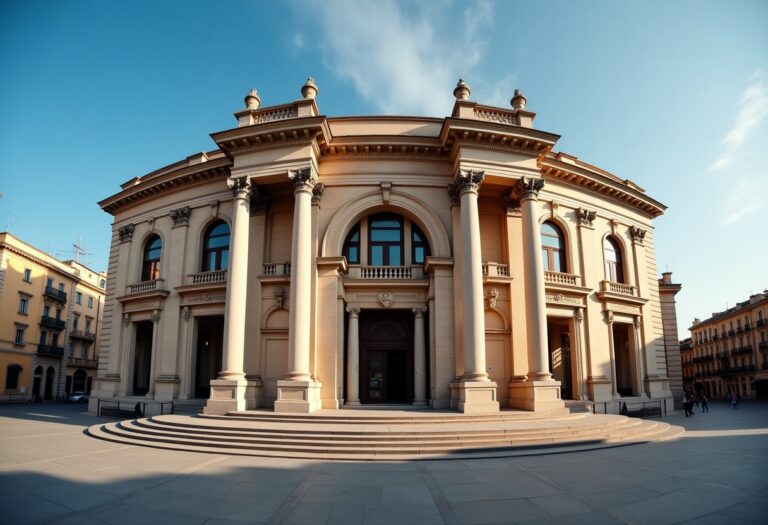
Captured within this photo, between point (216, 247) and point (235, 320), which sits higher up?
point (216, 247)

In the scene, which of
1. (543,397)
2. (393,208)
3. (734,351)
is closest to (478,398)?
(543,397)

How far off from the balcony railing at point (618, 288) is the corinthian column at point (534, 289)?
5.78m

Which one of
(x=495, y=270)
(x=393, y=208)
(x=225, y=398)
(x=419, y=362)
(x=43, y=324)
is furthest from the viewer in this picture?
(x=43, y=324)

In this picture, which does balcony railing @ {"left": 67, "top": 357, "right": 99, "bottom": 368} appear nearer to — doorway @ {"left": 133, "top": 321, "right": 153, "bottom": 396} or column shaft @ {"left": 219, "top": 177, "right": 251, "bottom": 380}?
doorway @ {"left": 133, "top": 321, "right": 153, "bottom": 396}

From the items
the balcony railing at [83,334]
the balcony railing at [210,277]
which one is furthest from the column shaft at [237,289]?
the balcony railing at [83,334]

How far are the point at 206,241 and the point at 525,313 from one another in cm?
1562

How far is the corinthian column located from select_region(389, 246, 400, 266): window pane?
17.9ft

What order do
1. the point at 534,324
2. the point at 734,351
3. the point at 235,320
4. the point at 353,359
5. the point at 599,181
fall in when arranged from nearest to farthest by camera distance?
the point at 235,320
the point at 534,324
the point at 353,359
the point at 599,181
the point at 734,351

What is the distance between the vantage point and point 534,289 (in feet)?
55.4

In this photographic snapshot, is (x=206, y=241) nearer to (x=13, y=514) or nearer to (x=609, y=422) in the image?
(x=13, y=514)

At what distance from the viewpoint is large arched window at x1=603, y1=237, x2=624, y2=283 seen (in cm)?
2272

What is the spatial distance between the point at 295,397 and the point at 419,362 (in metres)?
5.36

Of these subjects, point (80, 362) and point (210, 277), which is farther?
point (80, 362)

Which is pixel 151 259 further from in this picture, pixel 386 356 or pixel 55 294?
pixel 55 294
